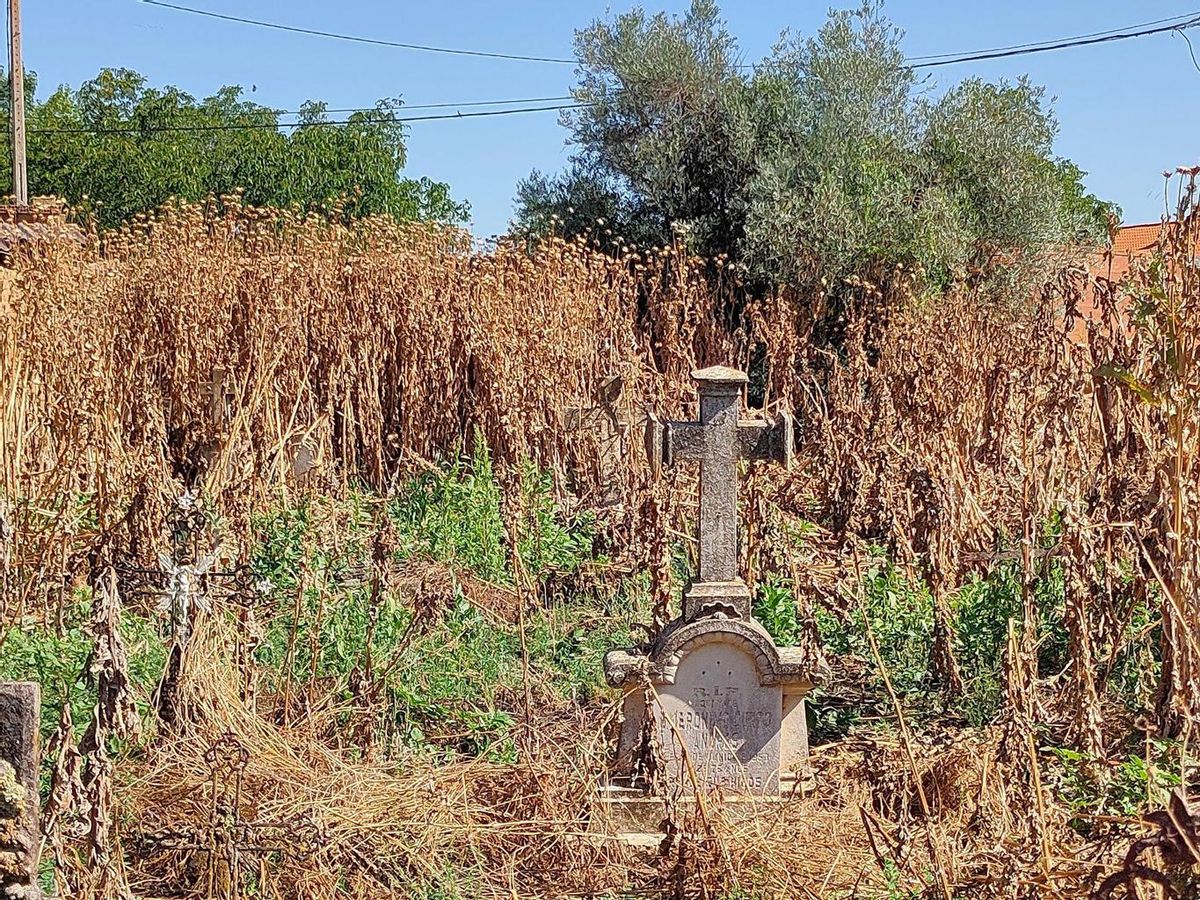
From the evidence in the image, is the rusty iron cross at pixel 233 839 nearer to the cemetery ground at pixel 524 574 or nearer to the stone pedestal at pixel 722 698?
the cemetery ground at pixel 524 574

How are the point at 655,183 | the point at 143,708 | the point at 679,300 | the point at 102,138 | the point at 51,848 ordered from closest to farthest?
the point at 51,848 < the point at 143,708 < the point at 679,300 < the point at 655,183 < the point at 102,138

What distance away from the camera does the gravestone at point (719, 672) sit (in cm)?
459

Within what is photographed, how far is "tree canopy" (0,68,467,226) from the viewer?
33.4 m

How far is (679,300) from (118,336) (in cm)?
440

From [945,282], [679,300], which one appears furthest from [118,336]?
[945,282]

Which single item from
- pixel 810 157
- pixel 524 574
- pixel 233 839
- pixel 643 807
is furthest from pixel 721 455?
pixel 810 157

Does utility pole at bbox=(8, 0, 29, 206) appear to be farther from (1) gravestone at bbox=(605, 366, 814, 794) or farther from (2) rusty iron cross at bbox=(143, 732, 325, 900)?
(2) rusty iron cross at bbox=(143, 732, 325, 900)

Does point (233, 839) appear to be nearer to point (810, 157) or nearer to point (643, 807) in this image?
point (643, 807)

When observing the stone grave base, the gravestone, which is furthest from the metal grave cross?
the stone grave base

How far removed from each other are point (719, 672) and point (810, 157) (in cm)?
973

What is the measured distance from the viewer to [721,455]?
4754 millimetres

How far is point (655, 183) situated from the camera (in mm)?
14438

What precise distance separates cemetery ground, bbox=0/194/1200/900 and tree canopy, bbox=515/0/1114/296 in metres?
1.72

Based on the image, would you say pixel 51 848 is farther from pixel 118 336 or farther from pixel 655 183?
pixel 655 183
